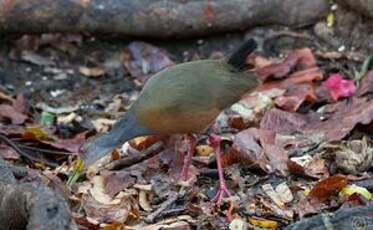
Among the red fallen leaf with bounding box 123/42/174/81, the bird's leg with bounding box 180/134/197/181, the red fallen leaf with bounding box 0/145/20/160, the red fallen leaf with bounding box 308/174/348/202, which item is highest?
the red fallen leaf with bounding box 308/174/348/202

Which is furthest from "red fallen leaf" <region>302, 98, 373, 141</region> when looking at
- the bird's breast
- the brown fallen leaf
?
the brown fallen leaf

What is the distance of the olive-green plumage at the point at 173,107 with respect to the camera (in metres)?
4.53

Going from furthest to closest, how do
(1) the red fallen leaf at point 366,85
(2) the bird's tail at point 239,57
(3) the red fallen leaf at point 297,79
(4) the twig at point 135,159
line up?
(3) the red fallen leaf at point 297,79
(1) the red fallen leaf at point 366,85
(2) the bird's tail at point 239,57
(4) the twig at point 135,159

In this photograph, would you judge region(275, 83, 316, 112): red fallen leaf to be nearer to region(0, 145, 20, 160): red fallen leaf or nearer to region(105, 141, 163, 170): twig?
region(105, 141, 163, 170): twig

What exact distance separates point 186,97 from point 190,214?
65 centimetres

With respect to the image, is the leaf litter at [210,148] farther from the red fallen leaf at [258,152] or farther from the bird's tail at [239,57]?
the bird's tail at [239,57]

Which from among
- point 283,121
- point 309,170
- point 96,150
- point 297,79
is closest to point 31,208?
point 96,150

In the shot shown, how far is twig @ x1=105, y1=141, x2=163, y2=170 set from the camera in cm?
485

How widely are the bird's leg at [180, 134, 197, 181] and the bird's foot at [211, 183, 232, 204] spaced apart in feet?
0.69

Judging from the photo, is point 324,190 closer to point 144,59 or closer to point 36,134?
point 36,134

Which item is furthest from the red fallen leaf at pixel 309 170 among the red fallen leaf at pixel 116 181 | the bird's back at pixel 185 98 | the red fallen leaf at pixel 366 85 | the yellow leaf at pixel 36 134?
the yellow leaf at pixel 36 134

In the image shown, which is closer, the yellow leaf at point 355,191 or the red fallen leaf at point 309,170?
the yellow leaf at point 355,191

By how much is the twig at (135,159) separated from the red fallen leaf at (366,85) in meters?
1.41

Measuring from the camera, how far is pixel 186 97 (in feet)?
15.0
